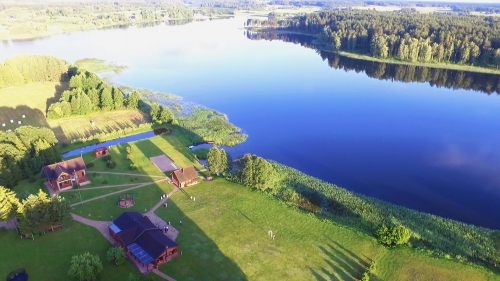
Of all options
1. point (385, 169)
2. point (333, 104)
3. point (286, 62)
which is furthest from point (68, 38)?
point (385, 169)

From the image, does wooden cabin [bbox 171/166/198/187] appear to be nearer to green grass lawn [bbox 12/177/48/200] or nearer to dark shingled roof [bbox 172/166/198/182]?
dark shingled roof [bbox 172/166/198/182]

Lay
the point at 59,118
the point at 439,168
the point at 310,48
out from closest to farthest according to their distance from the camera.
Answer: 1. the point at 439,168
2. the point at 59,118
3. the point at 310,48

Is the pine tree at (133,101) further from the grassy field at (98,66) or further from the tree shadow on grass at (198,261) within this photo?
the tree shadow on grass at (198,261)

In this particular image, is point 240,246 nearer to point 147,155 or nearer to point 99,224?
point 99,224

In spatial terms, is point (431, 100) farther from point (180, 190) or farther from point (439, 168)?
point (180, 190)

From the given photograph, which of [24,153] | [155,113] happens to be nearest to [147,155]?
[155,113]

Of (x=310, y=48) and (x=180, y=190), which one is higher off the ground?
(x=310, y=48)
